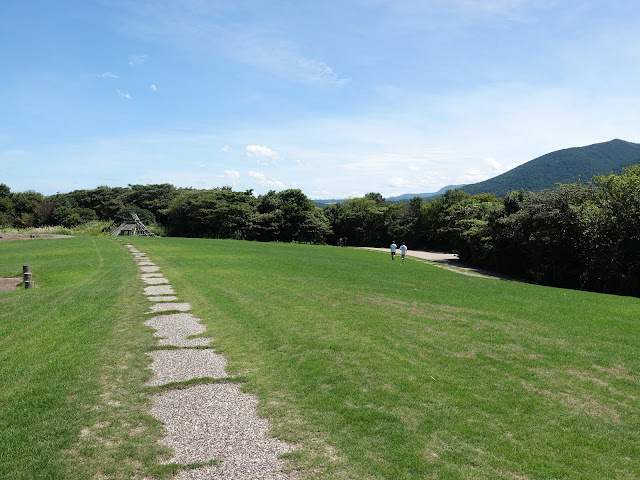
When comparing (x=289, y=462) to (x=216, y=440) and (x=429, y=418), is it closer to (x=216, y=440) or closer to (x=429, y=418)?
(x=216, y=440)

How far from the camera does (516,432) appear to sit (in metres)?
4.21

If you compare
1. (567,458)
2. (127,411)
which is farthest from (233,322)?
(567,458)

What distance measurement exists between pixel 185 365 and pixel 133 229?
5274 centimetres

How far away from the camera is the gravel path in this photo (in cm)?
343

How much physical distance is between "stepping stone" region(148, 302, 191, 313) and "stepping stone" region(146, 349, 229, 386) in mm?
3125

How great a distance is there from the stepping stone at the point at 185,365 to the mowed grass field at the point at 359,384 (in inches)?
9.2

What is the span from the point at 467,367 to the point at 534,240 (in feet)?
76.1

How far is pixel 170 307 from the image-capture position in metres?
9.77

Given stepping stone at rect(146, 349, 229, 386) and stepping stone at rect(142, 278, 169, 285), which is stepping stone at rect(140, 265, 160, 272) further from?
stepping stone at rect(146, 349, 229, 386)

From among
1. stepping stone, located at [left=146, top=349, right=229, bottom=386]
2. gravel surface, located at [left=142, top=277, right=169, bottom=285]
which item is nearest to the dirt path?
gravel surface, located at [left=142, top=277, right=169, bottom=285]

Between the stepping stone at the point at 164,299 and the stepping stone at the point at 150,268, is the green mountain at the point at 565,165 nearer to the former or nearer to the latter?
the stepping stone at the point at 150,268

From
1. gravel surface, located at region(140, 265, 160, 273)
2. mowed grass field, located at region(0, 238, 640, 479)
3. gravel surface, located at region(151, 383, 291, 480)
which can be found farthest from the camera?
gravel surface, located at region(140, 265, 160, 273)

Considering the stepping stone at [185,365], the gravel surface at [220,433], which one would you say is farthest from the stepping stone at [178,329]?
the gravel surface at [220,433]

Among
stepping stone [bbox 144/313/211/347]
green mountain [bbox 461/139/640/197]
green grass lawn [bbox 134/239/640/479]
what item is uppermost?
green mountain [bbox 461/139/640/197]
